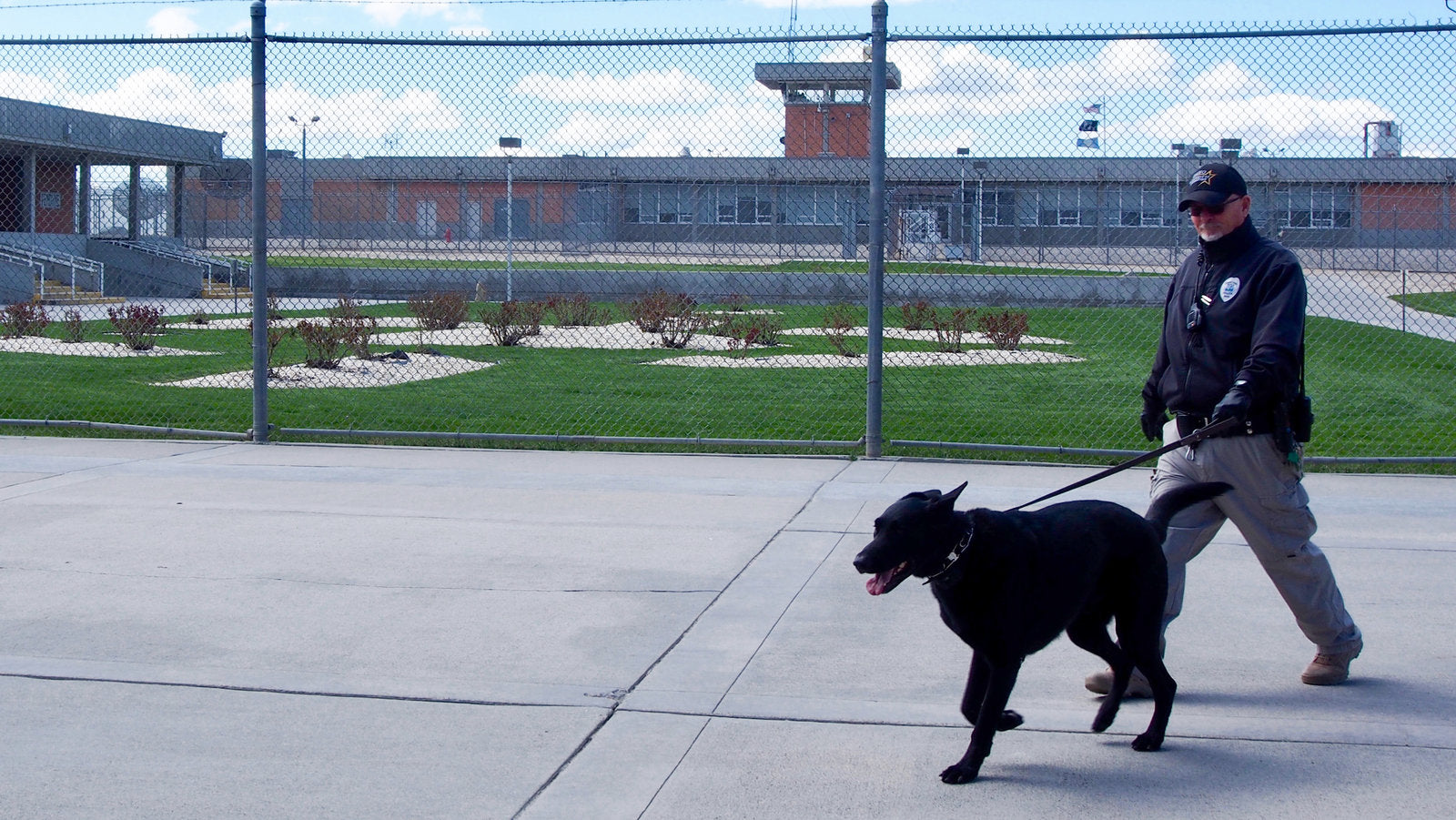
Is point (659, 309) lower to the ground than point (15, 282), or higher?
lower

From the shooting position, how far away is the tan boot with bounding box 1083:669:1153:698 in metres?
4.31

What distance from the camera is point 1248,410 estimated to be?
4.08 m

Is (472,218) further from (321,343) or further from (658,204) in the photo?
(321,343)

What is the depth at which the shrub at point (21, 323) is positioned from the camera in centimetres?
1888

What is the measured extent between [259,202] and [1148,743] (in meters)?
7.03

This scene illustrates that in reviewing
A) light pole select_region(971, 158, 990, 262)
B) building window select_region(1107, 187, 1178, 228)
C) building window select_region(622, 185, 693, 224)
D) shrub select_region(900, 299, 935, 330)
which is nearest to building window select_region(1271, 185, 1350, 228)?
building window select_region(1107, 187, 1178, 228)

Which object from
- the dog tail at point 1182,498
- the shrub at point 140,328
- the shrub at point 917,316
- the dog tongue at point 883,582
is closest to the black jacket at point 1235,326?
the dog tail at point 1182,498

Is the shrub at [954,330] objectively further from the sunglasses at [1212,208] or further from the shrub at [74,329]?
the sunglasses at [1212,208]

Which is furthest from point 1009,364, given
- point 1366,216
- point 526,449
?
point 526,449

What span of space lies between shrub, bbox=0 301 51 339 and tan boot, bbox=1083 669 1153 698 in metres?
18.3

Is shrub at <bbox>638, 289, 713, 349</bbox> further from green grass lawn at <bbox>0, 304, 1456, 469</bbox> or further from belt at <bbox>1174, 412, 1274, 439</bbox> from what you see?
belt at <bbox>1174, 412, 1274, 439</bbox>

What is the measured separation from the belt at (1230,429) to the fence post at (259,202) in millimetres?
6261

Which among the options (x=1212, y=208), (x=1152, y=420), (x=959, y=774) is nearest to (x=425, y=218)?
(x=1152, y=420)

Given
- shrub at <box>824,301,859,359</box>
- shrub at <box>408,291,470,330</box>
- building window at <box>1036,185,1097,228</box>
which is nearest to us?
building window at <box>1036,185,1097,228</box>
